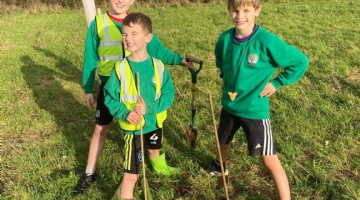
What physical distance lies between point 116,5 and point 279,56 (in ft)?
5.31

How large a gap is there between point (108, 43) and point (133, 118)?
3.06ft

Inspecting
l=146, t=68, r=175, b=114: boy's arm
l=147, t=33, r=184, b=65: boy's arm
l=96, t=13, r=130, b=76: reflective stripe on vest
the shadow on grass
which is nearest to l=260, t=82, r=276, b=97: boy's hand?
l=146, t=68, r=175, b=114: boy's arm

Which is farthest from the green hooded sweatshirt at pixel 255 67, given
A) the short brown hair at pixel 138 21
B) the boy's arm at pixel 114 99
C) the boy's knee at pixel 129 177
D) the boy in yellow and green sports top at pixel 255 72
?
the boy's knee at pixel 129 177

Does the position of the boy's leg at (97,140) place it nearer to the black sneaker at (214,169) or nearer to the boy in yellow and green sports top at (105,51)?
the boy in yellow and green sports top at (105,51)

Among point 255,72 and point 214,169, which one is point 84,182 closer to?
point 214,169

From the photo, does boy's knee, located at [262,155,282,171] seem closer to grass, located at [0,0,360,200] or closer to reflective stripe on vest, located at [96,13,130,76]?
grass, located at [0,0,360,200]

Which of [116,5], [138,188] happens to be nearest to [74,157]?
[138,188]

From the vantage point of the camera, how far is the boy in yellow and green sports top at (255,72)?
2678mm

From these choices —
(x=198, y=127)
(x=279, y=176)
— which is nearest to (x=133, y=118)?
(x=279, y=176)

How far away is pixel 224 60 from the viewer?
3.00 metres

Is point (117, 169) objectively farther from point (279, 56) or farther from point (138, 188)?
point (279, 56)

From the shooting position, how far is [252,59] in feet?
9.00

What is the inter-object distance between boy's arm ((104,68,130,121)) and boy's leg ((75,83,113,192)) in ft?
1.77

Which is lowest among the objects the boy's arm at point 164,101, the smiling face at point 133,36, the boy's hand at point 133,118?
the boy's hand at point 133,118
